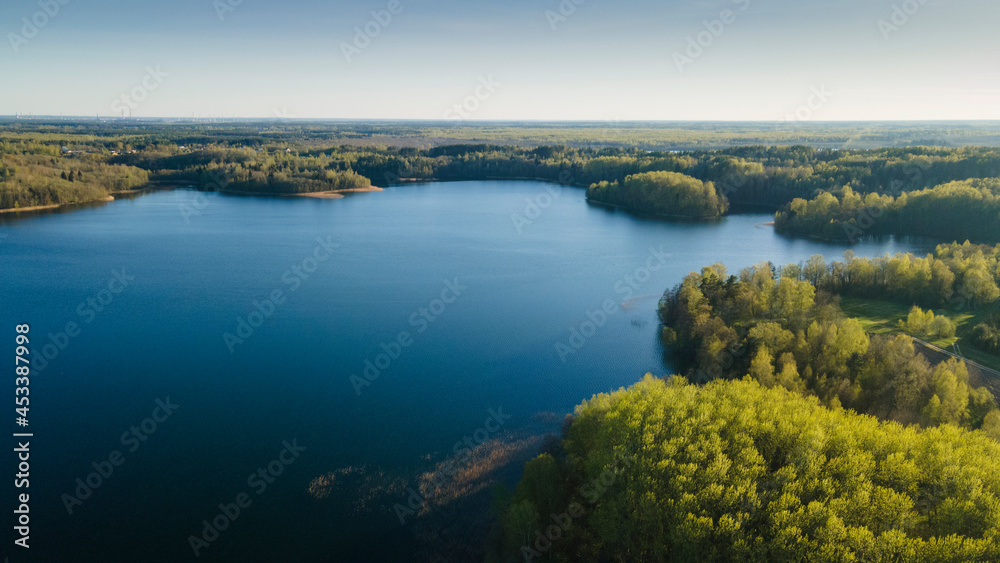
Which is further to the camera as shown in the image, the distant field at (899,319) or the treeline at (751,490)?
the distant field at (899,319)

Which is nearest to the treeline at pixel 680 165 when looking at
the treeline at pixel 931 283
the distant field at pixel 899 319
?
the treeline at pixel 931 283

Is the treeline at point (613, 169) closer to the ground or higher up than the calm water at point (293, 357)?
higher up

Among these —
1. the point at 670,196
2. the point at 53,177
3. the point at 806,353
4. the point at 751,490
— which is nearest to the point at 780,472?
the point at 751,490

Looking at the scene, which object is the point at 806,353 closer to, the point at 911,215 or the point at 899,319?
the point at 899,319

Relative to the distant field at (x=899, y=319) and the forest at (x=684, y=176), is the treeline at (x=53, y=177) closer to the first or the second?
the forest at (x=684, y=176)

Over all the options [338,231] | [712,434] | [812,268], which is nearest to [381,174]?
[338,231]

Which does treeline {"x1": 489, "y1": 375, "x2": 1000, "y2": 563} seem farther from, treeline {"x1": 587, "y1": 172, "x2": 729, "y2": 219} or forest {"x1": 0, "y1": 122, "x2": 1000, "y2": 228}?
treeline {"x1": 587, "y1": 172, "x2": 729, "y2": 219}

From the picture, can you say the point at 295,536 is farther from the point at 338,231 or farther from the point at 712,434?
the point at 338,231

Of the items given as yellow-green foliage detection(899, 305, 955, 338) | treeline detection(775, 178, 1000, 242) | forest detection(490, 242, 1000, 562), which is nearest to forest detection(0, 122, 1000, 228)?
treeline detection(775, 178, 1000, 242)
